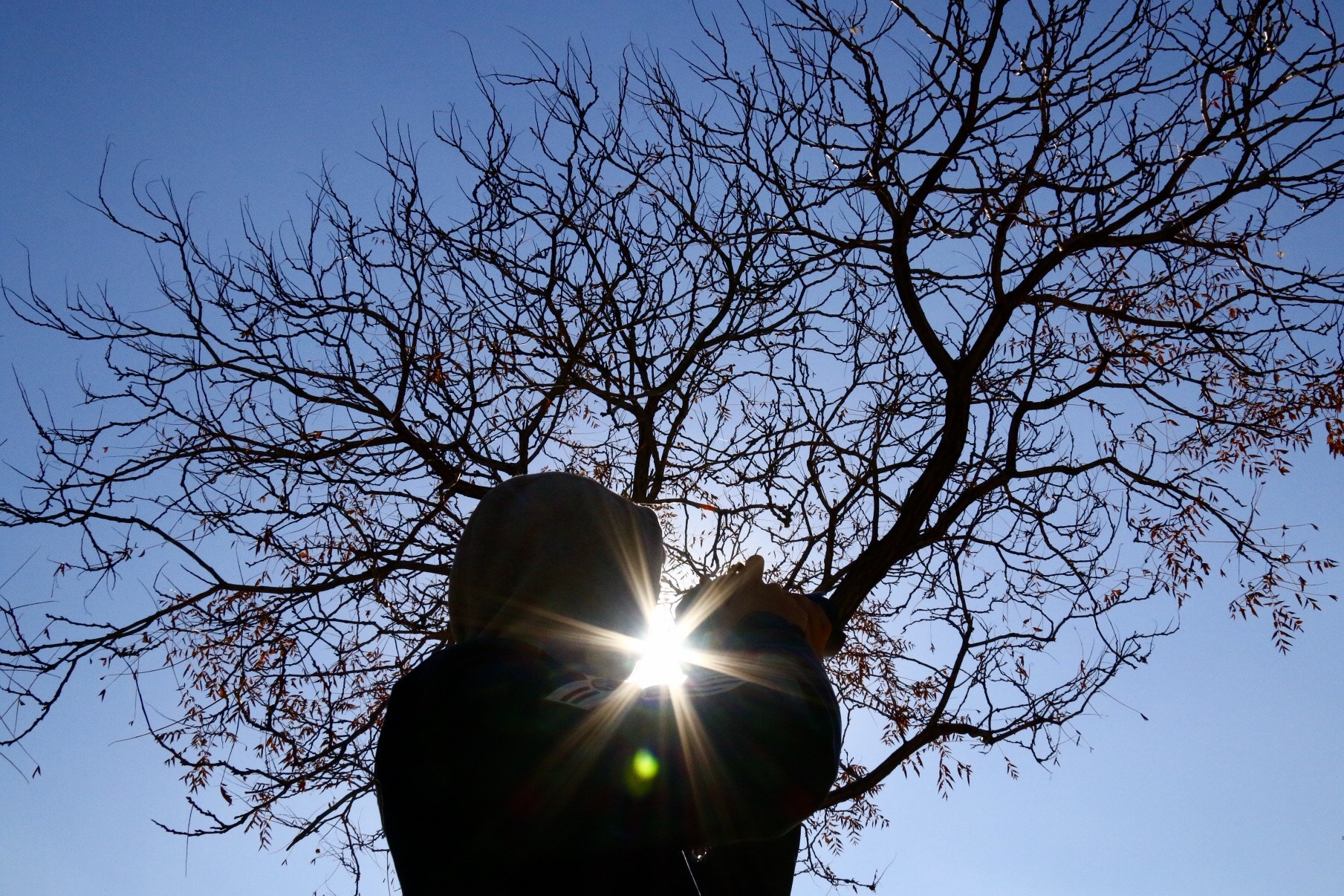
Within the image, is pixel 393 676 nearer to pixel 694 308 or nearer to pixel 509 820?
pixel 694 308

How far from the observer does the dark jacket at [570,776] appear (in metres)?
1.13

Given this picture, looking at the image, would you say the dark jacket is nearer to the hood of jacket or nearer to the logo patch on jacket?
the logo patch on jacket

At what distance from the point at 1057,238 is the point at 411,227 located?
3421 mm

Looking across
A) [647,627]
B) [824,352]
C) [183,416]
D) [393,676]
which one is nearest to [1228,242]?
[824,352]

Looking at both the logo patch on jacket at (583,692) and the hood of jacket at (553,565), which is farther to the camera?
the hood of jacket at (553,565)

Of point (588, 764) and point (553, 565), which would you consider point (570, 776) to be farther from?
point (553, 565)

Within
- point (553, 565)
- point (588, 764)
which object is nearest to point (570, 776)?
point (588, 764)

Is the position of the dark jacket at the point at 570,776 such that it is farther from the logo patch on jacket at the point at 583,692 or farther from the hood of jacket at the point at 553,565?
the hood of jacket at the point at 553,565

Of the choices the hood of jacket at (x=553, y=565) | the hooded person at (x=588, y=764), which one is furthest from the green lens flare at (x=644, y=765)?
the hood of jacket at (x=553, y=565)

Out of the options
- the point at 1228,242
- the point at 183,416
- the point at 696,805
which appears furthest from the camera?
the point at 183,416

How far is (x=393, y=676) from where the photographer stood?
16.3 feet

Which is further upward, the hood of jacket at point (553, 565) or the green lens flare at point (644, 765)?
the hood of jacket at point (553, 565)

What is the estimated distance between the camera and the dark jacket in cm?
113

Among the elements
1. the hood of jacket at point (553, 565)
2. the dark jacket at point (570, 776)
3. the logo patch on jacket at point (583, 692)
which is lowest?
the dark jacket at point (570, 776)
